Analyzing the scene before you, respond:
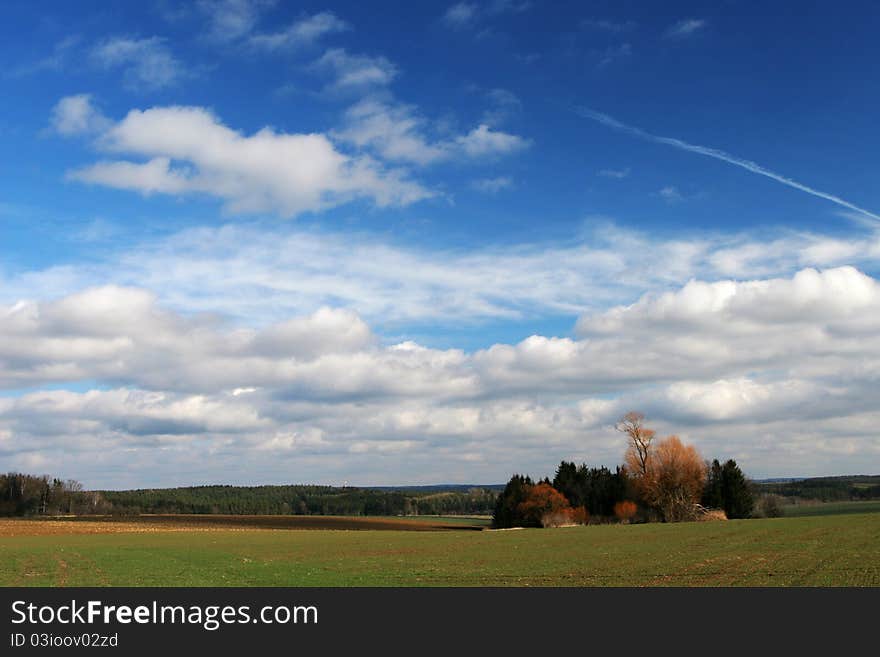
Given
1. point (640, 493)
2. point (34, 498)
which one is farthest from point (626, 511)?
point (34, 498)

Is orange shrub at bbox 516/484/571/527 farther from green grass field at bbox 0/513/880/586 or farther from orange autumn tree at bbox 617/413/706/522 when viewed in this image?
green grass field at bbox 0/513/880/586

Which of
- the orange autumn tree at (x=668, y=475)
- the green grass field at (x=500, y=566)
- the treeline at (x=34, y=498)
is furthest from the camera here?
the treeline at (x=34, y=498)

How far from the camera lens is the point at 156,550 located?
A: 63125 mm

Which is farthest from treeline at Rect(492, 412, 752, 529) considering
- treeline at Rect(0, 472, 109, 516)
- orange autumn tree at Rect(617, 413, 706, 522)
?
treeline at Rect(0, 472, 109, 516)

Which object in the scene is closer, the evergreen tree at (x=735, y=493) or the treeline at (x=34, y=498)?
the evergreen tree at (x=735, y=493)

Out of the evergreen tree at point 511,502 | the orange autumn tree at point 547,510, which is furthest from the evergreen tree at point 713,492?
the evergreen tree at point 511,502

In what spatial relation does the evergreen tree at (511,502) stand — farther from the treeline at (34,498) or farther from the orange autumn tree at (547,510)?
the treeline at (34,498)

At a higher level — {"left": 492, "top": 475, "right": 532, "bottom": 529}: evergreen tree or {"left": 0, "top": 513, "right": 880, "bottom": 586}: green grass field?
{"left": 0, "top": 513, "right": 880, "bottom": 586}: green grass field

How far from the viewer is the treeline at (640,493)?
120m

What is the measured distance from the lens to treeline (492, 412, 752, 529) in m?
120

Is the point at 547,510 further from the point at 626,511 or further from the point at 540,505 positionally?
the point at 626,511
